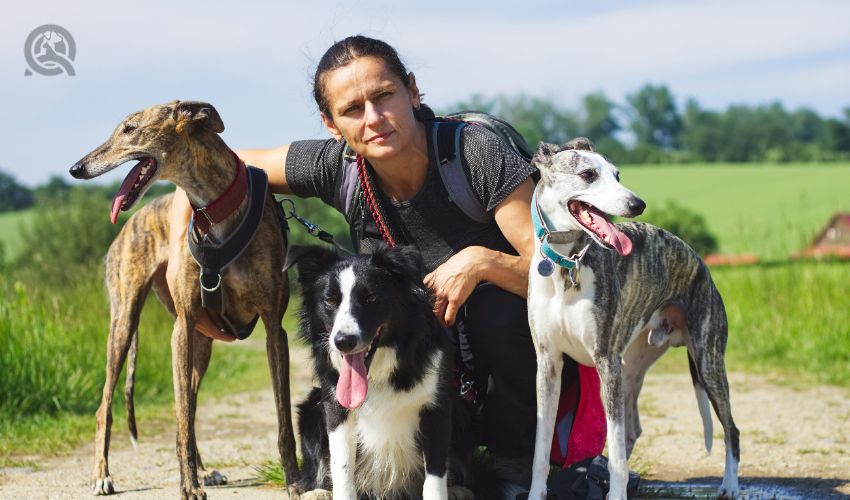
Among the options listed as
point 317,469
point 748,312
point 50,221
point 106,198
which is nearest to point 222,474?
point 317,469

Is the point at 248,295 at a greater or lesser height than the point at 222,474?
greater

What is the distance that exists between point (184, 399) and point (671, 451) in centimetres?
306

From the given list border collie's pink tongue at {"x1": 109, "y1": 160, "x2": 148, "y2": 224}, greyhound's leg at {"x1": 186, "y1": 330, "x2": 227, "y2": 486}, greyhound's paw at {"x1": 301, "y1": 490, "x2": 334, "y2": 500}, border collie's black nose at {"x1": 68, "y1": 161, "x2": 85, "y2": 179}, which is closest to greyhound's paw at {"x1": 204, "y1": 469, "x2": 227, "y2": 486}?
greyhound's leg at {"x1": 186, "y1": 330, "x2": 227, "y2": 486}

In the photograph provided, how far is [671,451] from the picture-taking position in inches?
225

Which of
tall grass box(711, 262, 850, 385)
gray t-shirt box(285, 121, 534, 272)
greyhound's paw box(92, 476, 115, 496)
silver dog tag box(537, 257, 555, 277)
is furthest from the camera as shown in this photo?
tall grass box(711, 262, 850, 385)

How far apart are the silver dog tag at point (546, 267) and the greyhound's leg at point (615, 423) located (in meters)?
0.42

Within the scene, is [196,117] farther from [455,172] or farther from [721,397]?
[721,397]

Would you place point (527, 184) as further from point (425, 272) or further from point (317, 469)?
point (317, 469)

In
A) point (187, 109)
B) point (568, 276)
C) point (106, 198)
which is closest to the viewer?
point (568, 276)

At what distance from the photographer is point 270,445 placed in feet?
20.6

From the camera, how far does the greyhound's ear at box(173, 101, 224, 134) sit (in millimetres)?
4195

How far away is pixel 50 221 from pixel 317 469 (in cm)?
2298

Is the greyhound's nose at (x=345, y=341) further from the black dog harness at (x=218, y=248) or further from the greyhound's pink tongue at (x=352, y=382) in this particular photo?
the black dog harness at (x=218, y=248)

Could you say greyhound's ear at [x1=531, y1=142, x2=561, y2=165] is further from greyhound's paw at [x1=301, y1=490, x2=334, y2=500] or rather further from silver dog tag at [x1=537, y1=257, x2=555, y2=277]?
greyhound's paw at [x1=301, y1=490, x2=334, y2=500]
